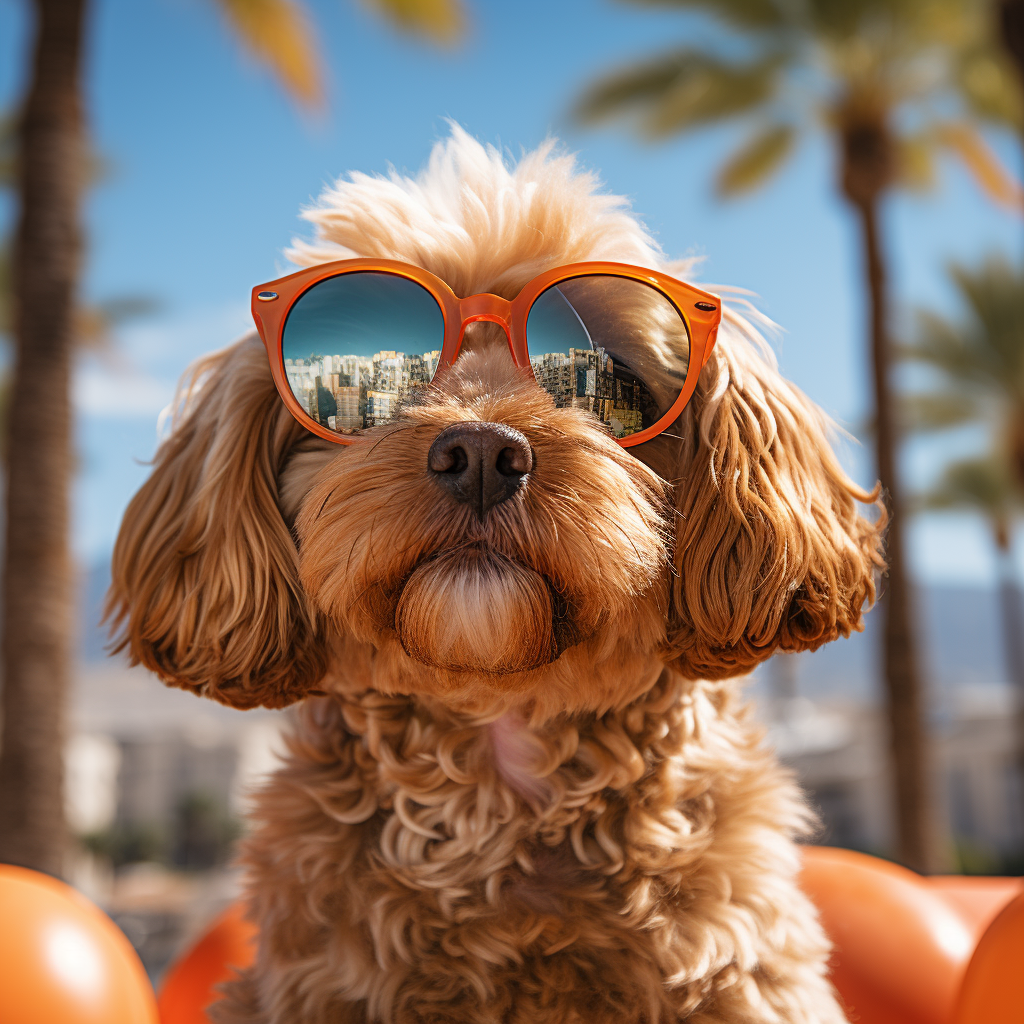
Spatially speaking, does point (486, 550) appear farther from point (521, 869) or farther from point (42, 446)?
point (42, 446)

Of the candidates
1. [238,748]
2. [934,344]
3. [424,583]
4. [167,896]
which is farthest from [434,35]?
[238,748]

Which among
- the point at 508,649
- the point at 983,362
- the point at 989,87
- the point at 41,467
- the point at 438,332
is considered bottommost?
the point at 508,649

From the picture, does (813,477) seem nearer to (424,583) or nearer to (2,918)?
(424,583)

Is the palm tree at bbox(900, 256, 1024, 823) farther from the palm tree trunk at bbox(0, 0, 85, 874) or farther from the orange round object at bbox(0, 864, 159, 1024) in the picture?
the orange round object at bbox(0, 864, 159, 1024)

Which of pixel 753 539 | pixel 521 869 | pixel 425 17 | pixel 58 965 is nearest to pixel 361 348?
pixel 753 539

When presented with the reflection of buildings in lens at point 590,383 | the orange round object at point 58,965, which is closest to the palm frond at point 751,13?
the reflection of buildings in lens at point 590,383

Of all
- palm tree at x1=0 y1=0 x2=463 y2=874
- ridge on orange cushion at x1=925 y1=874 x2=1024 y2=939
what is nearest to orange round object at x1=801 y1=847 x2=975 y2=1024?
ridge on orange cushion at x1=925 y1=874 x2=1024 y2=939
